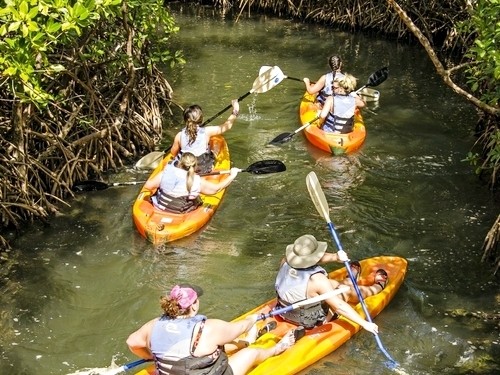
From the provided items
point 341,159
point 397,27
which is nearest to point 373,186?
point 341,159

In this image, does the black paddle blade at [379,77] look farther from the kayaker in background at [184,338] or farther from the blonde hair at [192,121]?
the kayaker in background at [184,338]

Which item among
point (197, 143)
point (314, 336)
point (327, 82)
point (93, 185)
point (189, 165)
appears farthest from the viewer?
point (327, 82)

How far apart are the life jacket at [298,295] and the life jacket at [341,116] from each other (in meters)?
4.44

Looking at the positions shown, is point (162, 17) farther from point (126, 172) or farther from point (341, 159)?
point (341, 159)

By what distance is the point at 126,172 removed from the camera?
9.34 m

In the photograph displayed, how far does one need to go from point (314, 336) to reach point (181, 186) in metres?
2.58

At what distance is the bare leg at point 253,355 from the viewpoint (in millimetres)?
5176

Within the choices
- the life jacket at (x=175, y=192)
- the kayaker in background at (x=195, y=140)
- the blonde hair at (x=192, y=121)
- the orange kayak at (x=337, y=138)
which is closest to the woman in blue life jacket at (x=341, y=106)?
the orange kayak at (x=337, y=138)

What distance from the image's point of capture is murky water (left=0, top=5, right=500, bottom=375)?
6.04 meters

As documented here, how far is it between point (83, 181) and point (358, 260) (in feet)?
11.2

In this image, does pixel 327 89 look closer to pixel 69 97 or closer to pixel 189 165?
pixel 189 165

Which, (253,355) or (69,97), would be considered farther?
(69,97)

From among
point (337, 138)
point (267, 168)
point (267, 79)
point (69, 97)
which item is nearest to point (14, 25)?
point (69, 97)

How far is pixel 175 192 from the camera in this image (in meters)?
7.67
